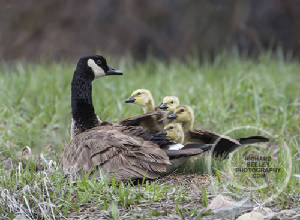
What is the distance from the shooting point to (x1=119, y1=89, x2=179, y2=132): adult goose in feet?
14.0

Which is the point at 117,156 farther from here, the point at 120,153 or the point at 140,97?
the point at 140,97

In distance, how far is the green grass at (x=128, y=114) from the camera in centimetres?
342

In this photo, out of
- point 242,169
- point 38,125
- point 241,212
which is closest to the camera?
point 241,212

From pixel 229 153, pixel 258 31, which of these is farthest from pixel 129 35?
pixel 229 153

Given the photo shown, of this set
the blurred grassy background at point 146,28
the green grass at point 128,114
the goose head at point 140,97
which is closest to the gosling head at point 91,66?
the goose head at point 140,97

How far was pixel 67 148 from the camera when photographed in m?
4.18

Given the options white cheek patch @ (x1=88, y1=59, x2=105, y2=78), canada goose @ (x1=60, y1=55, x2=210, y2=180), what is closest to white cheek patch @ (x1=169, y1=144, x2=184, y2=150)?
canada goose @ (x1=60, y1=55, x2=210, y2=180)

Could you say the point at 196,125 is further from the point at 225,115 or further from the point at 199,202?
the point at 199,202

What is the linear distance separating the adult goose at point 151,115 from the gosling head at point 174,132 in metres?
0.19

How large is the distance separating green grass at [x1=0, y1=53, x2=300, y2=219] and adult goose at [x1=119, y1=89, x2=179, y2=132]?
1.68 ft

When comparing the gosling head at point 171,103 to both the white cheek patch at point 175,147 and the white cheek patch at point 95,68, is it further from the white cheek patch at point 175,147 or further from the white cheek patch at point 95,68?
the white cheek patch at point 95,68

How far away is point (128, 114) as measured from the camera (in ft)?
18.5

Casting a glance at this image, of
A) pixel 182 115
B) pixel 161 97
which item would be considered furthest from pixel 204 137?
pixel 161 97

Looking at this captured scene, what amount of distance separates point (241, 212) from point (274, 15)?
22.9 ft
